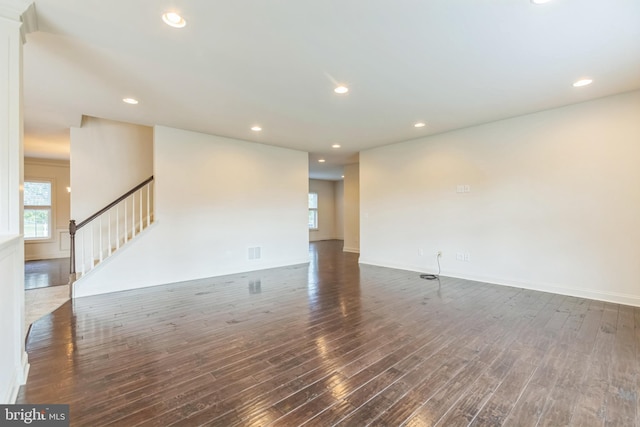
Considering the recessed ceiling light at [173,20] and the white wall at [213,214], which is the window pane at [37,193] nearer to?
the white wall at [213,214]

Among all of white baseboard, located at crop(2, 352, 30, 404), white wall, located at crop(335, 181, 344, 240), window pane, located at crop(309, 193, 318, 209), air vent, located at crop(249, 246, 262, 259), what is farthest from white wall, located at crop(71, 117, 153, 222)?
white wall, located at crop(335, 181, 344, 240)

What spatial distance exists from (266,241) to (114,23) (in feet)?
A: 14.6

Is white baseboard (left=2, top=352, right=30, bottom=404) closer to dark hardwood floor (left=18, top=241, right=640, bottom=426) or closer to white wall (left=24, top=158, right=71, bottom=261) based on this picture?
dark hardwood floor (left=18, top=241, right=640, bottom=426)

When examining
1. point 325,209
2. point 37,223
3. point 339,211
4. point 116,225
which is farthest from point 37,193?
point 339,211

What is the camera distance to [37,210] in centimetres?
730

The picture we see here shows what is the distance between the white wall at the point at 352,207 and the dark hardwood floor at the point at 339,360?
16.0 feet

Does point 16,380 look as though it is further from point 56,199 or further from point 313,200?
point 313,200

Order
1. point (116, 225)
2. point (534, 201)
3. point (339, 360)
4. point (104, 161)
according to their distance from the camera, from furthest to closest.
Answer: point (104, 161), point (116, 225), point (534, 201), point (339, 360)

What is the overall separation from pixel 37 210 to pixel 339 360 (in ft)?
29.8

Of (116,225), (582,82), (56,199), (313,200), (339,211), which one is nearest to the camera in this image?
(582,82)

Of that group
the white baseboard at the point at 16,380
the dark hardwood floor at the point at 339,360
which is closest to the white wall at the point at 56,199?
the dark hardwood floor at the point at 339,360

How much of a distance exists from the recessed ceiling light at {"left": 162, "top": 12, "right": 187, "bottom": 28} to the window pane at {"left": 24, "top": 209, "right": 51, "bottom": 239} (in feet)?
26.7

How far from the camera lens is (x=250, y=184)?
5848 millimetres

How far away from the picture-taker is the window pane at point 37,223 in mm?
7215
